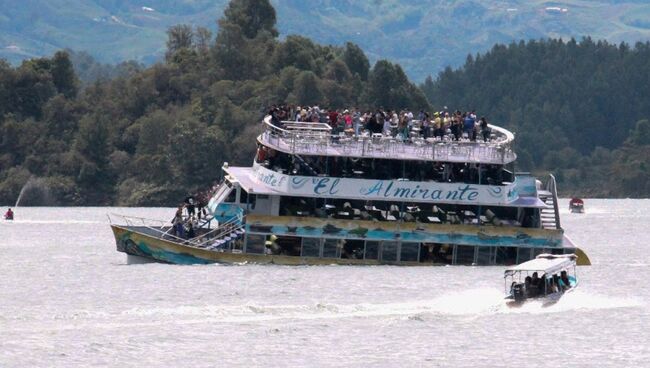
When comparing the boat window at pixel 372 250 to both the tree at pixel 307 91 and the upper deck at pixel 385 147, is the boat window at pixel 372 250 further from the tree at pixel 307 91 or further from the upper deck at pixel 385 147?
the tree at pixel 307 91

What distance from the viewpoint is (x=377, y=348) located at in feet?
169

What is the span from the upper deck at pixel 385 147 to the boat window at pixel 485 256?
11.1ft

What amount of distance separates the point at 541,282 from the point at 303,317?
28.4ft

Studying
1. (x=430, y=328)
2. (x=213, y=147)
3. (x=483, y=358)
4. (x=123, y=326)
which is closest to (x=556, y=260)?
(x=430, y=328)

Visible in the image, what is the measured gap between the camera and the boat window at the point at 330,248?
223ft

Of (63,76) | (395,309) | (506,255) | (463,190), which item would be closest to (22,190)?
(63,76)

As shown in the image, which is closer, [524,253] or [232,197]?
[524,253]

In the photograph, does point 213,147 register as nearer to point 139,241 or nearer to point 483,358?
point 139,241

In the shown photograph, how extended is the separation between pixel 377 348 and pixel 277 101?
10673 centimetres

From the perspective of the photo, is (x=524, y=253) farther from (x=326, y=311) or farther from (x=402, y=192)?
(x=326, y=311)

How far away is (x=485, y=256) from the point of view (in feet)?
228

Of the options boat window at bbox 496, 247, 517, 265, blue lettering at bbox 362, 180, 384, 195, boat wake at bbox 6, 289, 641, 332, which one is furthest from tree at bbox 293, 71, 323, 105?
boat wake at bbox 6, 289, 641, 332

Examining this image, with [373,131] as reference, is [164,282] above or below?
below

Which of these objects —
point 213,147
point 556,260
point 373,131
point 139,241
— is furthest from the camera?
point 213,147
